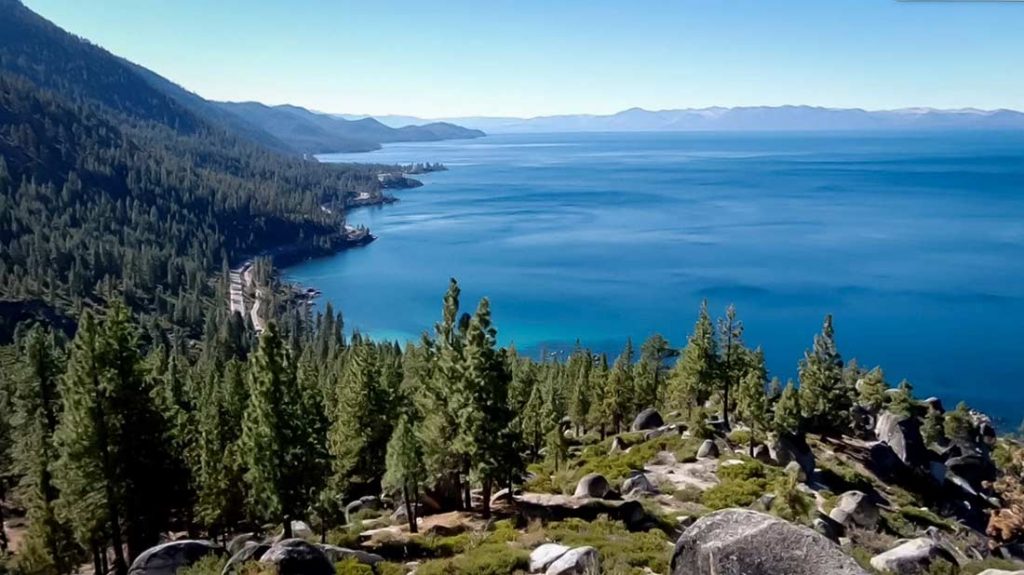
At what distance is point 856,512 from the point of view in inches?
1473

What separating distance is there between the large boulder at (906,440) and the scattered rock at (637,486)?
3146 centimetres

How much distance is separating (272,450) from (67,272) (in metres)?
163

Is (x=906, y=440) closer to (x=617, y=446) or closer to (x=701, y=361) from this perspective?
(x=701, y=361)

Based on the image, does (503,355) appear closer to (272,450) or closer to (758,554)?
(272,450)

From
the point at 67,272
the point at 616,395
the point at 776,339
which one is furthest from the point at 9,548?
the point at 67,272

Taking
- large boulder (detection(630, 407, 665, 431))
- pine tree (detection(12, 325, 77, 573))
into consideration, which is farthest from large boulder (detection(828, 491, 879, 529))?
pine tree (detection(12, 325, 77, 573))

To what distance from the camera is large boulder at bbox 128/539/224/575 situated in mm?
22312

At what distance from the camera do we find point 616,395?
6362 cm

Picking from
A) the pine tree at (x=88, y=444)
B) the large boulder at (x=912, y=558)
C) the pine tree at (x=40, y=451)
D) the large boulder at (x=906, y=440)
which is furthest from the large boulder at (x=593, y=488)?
the large boulder at (x=906, y=440)

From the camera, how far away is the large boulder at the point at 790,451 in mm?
48438

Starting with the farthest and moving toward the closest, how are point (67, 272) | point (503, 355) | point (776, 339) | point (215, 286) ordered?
point (215, 286) < point (67, 272) < point (776, 339) < point (503, 355)

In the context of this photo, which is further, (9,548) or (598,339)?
(598,339)

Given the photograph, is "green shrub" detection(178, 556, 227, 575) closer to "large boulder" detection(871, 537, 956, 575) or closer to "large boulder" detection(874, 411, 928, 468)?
"large boulder" detection(871, 537, 956, 575)

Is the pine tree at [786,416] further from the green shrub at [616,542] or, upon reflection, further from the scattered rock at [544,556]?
the scattered rock at [544,556]
